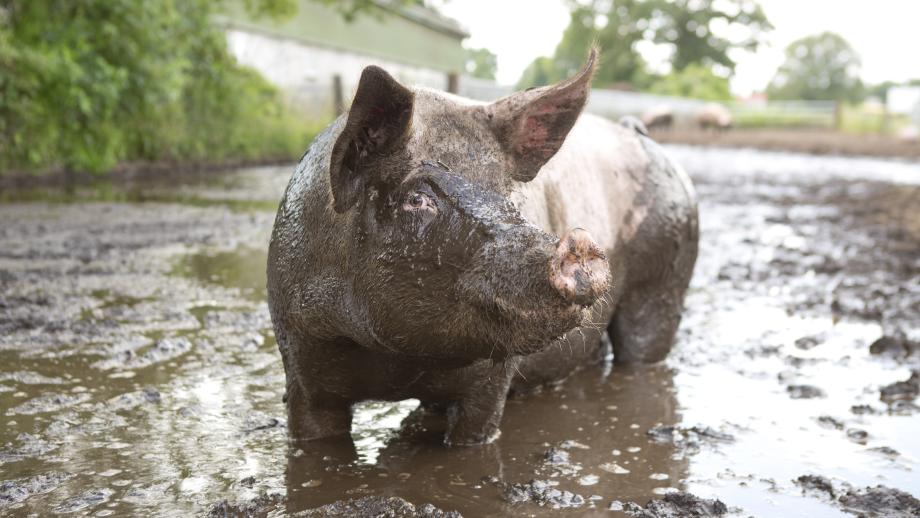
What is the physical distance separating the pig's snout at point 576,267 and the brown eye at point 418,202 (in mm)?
488

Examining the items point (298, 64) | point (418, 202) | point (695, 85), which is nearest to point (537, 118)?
point (418, 202)

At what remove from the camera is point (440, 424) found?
4.06 meters

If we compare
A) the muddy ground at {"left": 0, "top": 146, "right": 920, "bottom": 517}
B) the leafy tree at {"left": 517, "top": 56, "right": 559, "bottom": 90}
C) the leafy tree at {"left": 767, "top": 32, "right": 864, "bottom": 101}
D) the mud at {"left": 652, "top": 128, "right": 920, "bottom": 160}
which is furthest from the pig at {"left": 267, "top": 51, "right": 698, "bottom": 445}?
the leafy tree at {"left": 767, "top": 32, "right": 864, "bottom": 101}

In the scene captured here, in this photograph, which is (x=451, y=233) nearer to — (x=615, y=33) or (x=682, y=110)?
(x=682, y=110)

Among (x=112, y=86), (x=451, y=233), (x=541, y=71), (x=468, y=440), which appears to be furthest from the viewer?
(x=541, y=71)

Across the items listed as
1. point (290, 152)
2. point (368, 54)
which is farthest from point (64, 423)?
point (368, 54)

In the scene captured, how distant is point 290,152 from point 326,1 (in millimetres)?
3875

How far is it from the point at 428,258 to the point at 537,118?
2.30 feet

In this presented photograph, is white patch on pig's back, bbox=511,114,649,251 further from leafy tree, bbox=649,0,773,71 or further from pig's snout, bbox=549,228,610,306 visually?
leafy tree, bbox=649,0,773,71

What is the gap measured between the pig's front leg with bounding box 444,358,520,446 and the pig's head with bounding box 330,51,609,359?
0.55 m

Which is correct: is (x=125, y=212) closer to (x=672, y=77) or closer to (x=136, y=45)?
(x=136, y=45)

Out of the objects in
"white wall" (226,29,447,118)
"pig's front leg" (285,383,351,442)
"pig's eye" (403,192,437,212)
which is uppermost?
"white wall" (226,29,447,118)

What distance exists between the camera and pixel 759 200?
14.9 meters

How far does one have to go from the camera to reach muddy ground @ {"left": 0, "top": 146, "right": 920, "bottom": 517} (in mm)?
3293
